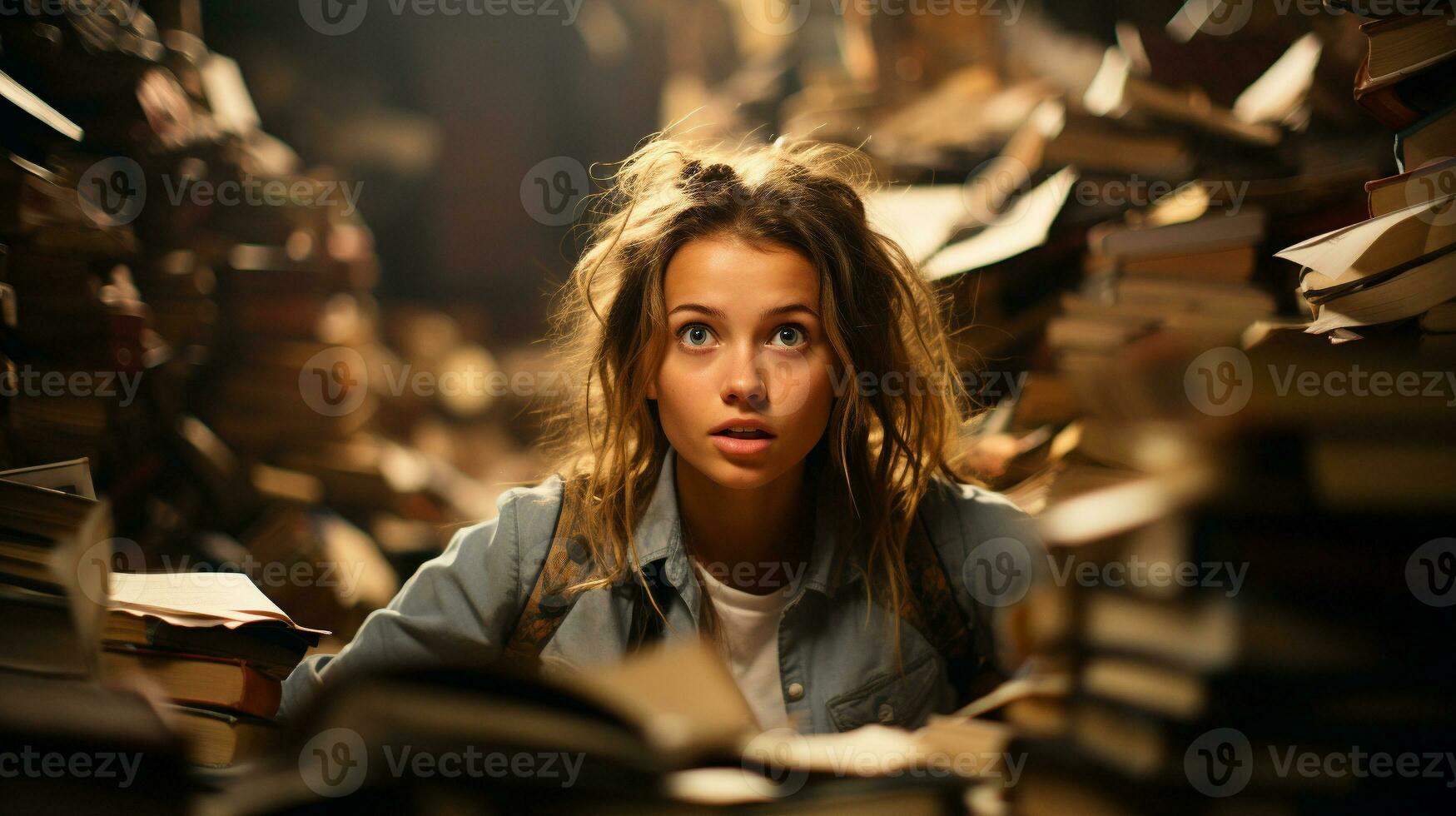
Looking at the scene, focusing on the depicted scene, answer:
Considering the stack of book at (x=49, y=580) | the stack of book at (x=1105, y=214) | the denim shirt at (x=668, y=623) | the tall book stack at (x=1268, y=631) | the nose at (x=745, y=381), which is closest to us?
the tall book stack at (x=1268, y=631)

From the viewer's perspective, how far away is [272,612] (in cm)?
99

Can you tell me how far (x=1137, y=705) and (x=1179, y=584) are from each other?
0.08 metres

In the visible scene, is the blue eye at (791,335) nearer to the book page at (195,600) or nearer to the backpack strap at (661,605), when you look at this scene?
the backpack strap at (661,605)

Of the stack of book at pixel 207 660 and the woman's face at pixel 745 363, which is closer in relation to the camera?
the stack of book at pixel 207 660

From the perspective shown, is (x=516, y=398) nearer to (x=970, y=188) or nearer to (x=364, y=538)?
(x=364, y=538)

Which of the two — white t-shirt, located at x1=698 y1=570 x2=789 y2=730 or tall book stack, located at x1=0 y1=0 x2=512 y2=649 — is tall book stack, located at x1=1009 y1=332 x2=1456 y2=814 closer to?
white t-shirt, located at x1=698 y1=570 x2=789 y2=730

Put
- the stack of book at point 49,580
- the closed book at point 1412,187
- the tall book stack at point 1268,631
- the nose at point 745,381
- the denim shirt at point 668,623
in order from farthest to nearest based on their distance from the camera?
the denim shirt at point 668,623 → the nose at point 745,381 → the closed book at point 1412,187 → the stack of book at point 49,580 → the tall book stack at point 1268,631

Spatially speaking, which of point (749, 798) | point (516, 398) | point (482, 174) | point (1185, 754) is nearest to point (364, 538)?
point (516, 398)

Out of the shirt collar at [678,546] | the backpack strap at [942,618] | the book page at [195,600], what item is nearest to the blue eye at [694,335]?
the shirt collar at [678,546]

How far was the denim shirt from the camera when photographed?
3.73 feet

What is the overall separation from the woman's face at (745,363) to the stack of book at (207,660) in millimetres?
452

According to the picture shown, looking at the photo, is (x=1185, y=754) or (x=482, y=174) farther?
(x=482, y=174)

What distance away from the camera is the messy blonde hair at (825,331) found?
1.15m

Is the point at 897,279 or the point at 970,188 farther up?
the point at 970,188
